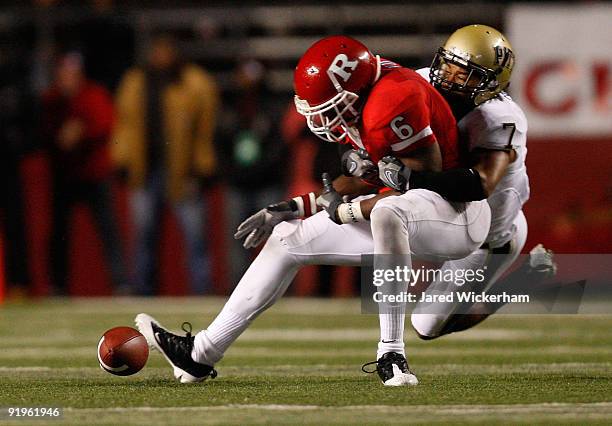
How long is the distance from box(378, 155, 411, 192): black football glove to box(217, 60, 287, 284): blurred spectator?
16.1 ft

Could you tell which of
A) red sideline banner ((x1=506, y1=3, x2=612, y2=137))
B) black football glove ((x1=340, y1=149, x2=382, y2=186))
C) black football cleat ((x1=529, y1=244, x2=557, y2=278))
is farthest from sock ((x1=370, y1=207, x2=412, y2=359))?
red sideline banner ((x1=506, y1=3, x2=612, y2=137))

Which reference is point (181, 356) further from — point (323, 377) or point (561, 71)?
point (561, 71)

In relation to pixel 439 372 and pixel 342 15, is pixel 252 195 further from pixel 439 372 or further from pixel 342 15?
pixel 439 372

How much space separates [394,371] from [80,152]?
213 inches

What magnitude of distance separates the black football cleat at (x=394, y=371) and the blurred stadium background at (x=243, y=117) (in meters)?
4.62

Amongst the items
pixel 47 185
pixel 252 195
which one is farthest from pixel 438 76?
pixel 47 185

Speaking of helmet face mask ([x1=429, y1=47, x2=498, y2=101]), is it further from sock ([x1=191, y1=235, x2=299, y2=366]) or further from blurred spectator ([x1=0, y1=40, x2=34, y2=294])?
blurred spectator ([x1=0, y1=40, x2=34, y2=294])

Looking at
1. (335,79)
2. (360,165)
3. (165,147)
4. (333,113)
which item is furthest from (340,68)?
(165,147)

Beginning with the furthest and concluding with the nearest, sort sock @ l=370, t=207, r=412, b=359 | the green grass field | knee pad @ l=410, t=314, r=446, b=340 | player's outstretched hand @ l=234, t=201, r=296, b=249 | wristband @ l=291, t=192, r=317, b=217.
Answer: knee pad @ l=410, t=314, r=446, b=340 < wristband @ l=291, t=192, r=317, b=217 < player's outstretched hand @ l=234, t=201, r=296, b=249 < sock @ l=370, t=207, r=412, b=359 < the green grass field

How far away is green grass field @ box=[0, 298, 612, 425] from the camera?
149 inches

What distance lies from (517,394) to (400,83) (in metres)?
1.11

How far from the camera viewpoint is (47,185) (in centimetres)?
955

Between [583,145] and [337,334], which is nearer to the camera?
[337,334]

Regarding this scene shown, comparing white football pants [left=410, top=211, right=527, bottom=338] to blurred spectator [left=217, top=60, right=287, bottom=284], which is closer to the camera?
white football pants [left=410, top=211, right=527, bottom=338]
